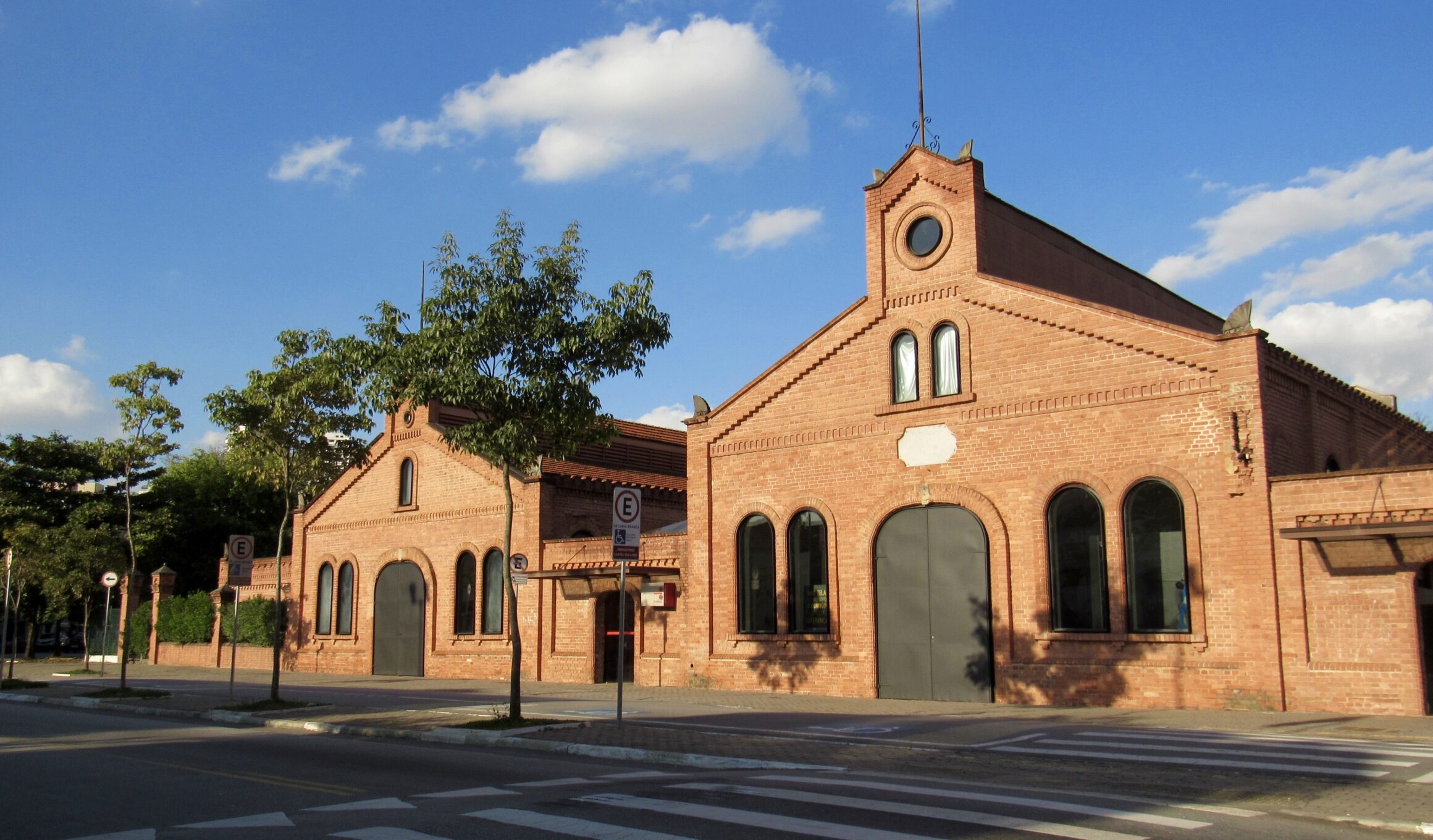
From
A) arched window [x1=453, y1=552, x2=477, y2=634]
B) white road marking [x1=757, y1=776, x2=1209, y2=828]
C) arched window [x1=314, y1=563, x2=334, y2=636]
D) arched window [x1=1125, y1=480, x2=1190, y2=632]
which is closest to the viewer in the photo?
white road marking [x1=757, y1=776, x2=1209, y2=828]

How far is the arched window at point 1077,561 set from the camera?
760 inches

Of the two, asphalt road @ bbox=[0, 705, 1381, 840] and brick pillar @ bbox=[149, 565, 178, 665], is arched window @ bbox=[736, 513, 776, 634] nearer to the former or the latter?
asphalt road @ bbox=[0, 705, 1381, 840]

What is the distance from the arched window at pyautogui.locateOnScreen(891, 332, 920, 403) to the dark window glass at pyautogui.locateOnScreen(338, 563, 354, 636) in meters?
20.1

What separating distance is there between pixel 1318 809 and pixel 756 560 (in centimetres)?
1562

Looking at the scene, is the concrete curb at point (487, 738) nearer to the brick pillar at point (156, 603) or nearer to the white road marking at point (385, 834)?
the white road marking at point (385, 834)

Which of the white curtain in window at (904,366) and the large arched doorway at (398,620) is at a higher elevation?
the white curtain in window at (904,366)

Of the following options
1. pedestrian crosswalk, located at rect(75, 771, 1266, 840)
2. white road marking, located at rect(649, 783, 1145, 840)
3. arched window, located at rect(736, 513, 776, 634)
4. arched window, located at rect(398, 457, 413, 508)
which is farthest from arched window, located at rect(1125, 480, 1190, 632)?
arched window, located at rect(398, 457, 413, 508)

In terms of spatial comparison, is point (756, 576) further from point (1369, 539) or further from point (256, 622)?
point (256, 622)

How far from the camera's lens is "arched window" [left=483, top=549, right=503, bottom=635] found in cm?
2997

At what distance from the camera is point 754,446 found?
2431cm

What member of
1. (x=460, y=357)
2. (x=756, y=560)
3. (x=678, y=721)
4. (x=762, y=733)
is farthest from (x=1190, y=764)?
(x=756, y=560)

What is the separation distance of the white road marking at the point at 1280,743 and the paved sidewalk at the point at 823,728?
38.7 inches

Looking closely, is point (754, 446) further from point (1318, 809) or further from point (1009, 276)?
point (1318, 809)

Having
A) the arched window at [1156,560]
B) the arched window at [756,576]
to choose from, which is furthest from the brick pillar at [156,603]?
the arched window at [1156,560]
